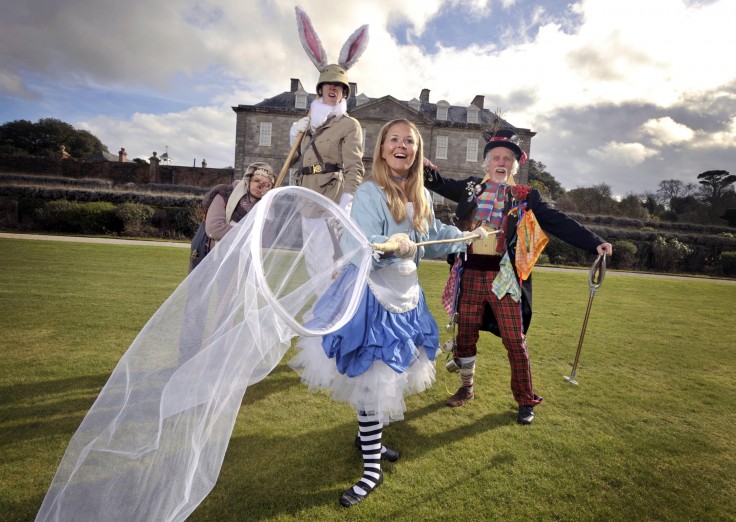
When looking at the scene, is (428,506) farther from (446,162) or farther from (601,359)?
(446,162)

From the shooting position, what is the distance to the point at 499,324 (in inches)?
151

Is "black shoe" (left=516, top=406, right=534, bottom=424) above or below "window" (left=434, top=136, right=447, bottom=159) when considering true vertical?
below

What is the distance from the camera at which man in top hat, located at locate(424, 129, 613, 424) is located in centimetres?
378

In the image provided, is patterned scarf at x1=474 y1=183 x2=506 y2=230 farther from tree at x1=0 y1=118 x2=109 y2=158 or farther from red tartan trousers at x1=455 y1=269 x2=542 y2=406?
tree at x1=0 y1=118 x2=109 y2=158

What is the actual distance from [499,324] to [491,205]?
3.61 ft

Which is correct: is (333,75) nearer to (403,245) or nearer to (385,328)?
(403,245)

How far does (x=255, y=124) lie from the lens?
3750 centimetres

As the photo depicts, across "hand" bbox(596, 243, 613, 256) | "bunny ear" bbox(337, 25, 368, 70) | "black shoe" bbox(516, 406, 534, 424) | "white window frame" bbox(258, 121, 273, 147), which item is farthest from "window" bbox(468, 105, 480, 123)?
"black shoe" bbox(516, 406, 534, 424)

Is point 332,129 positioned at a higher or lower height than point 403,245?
higher

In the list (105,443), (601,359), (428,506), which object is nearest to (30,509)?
(105,443)

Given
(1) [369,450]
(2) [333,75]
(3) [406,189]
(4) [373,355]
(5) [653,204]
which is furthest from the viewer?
(5) [653,204]

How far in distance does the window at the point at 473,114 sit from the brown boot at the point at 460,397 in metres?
38.2

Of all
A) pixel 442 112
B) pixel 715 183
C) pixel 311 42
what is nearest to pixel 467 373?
pixel 311 42

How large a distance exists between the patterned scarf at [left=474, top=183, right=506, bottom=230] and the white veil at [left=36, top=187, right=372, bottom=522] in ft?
5.97
